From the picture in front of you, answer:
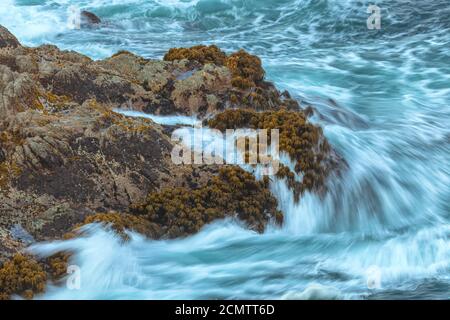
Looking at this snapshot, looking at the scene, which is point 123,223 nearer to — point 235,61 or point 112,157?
point 112,157

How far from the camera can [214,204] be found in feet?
20.4

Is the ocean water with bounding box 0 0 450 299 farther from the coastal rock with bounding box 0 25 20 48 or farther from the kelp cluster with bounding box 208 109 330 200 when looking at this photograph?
the coastal rock with bounding box 0 25 20 48

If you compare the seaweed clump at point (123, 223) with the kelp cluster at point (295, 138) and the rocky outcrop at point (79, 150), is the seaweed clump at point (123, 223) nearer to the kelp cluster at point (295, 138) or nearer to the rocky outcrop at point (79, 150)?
Result: the rocky outcrop at point (79, 150)

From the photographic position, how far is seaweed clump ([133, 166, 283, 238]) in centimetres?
598

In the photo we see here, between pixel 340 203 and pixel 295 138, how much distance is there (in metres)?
0.92

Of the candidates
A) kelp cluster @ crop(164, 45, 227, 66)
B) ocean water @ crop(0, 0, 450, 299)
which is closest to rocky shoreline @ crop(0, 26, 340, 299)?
ocean water @ crop(0, 0, 450, 299)

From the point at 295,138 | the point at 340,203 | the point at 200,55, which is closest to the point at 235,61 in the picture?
the point at 200,55

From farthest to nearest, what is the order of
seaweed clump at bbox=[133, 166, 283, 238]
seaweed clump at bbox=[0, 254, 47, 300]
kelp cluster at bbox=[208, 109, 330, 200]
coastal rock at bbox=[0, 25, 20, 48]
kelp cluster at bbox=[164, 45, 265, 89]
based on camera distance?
kelp cluster at bbox=[164, 45, 265, 89], coastal rock at bbox=[0, 25, 20, 48], kelp cluster at bbox=[208, 109, 330, 200], seaweed clump at bbox=[133, 166, 283, 238], seaweed clump at bbox=[0, 254, 47, 300]

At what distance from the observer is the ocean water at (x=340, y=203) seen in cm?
552

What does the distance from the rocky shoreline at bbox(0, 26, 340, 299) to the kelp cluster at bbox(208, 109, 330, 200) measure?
0.01m

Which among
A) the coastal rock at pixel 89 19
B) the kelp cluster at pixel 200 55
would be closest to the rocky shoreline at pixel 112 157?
the kelp cluster at pixel 200 55
